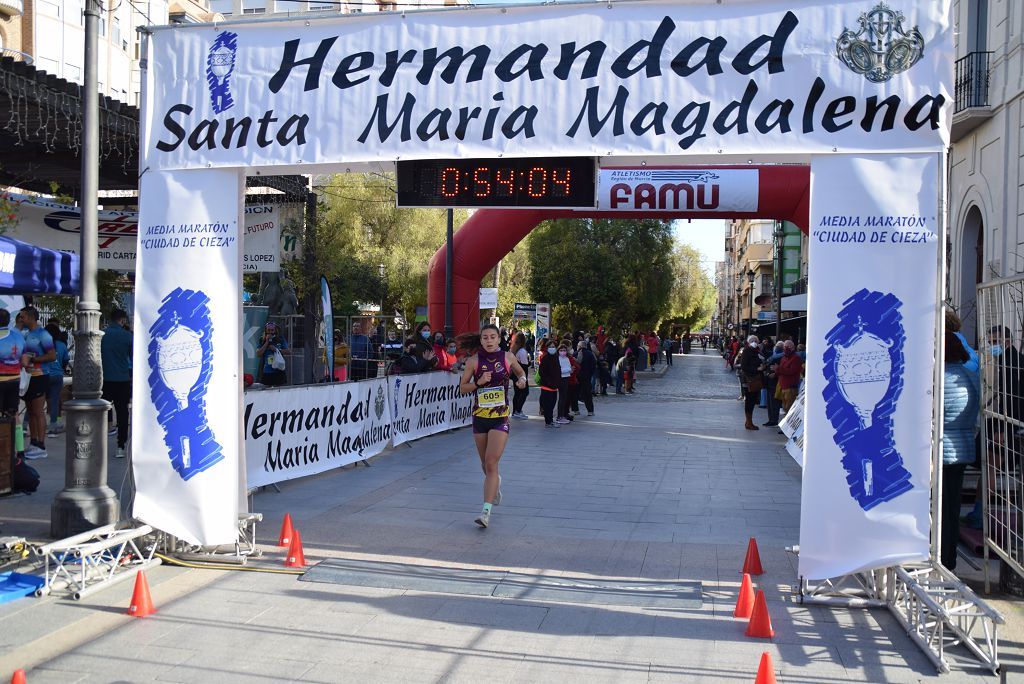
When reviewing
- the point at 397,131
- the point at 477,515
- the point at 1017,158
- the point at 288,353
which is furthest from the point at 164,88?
the point at 1017,158

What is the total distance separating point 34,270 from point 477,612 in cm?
510

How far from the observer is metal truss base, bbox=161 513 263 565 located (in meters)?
6.82

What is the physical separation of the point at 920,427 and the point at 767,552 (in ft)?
7.13

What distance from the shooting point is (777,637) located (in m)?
5.31

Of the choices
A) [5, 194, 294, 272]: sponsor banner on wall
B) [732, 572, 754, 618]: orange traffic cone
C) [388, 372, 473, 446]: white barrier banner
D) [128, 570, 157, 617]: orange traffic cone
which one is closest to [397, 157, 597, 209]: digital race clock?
[732, 572, 754, 618]: orange traffic cone

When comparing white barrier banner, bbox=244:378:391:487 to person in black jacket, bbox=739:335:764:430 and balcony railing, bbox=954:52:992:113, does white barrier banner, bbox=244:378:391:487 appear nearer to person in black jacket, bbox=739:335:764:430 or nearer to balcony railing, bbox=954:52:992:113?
person in black jacket, bbox=739:335:764:430

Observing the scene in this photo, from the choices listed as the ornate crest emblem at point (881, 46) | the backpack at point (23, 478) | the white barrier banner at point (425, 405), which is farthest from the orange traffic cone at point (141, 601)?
the white barrier banner at point (425, 405)

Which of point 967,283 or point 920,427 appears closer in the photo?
point 920,427

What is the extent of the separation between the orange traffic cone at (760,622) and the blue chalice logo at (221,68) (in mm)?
5040

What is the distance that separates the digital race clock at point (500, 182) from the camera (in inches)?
258

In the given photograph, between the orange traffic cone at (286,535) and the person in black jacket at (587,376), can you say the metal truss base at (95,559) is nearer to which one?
the orange traffic cone at (286,535)

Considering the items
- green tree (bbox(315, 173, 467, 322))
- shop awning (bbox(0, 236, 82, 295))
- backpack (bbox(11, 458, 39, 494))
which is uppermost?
green tree (bbox(315, 173, 467, 322))

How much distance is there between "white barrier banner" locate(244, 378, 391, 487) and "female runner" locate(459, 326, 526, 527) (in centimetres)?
246

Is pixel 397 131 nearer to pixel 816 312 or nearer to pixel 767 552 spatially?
pixel 816 312
